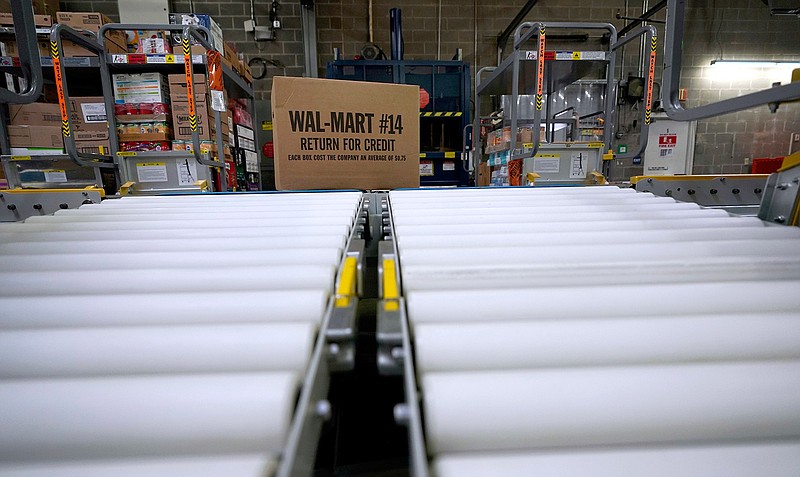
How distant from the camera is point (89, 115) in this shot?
3232mm

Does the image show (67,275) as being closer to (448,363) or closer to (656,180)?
(448,363)

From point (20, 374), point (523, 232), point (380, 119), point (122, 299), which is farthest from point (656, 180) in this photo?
point (20, 374)

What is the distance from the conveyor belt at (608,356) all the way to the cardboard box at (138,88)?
3.28m

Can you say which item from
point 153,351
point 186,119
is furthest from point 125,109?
point 153,351

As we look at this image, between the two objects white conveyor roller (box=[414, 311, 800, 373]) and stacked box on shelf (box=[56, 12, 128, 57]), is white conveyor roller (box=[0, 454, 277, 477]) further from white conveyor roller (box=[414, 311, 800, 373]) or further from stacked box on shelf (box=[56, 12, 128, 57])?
stacked box on shelf (box=[56, 12, 128, 57])

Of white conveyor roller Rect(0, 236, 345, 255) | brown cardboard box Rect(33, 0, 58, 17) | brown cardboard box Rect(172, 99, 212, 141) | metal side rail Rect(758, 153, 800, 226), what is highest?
brown cardboard box Rect(33, 0, 58, 17)

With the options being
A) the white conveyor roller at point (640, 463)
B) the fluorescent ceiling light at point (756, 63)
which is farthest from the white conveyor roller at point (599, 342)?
the fluorescent ceiling light at point (756, 63)

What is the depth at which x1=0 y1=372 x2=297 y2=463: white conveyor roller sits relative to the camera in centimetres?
35

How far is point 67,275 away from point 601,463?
32.8 inches

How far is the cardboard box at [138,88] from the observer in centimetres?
301

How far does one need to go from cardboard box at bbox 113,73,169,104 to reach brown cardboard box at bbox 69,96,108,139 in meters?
0.33

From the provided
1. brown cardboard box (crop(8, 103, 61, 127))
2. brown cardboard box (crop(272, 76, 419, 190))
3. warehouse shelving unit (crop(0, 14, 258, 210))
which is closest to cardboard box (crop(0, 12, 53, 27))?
warehouse shelving unit (crop(0, 14, 258, 210))

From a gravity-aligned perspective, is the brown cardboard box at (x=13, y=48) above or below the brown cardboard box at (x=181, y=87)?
above

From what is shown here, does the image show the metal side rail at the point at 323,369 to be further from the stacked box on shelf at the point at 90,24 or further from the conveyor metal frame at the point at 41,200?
the stacked box on shelf at the point at 90,24
